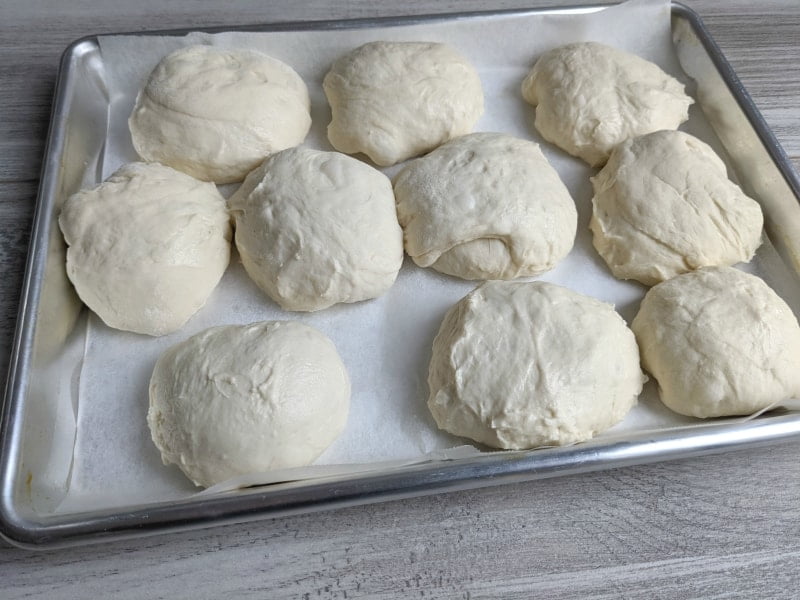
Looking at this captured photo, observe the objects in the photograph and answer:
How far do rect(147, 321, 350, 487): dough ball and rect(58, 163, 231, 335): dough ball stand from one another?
120mm

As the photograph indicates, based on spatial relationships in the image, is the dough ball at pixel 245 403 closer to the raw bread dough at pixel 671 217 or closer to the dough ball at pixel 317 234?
the dough ball at pixel 317 234

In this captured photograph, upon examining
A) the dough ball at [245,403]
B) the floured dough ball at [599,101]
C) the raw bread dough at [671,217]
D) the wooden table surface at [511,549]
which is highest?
the floured dough ball at [599,101]

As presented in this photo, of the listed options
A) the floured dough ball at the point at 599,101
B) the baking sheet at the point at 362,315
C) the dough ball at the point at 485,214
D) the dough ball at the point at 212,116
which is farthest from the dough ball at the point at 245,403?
the floured dough ball at the point at 599,101

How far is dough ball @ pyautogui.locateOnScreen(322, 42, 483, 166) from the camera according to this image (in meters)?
1.48

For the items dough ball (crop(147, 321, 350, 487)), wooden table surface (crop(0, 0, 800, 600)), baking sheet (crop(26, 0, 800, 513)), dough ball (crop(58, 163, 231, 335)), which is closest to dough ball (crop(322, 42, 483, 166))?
baking sheet (crop(26, 0, 800, 513))

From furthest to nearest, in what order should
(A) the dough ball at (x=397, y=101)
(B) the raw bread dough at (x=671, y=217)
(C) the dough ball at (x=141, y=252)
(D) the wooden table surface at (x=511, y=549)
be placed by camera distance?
(A) the dough ball at (x=397, y=101), (B) the raw bread dough at (x=671, y=217), (C) the dough ball at (x=141, y=252), (D) the wooden table surface at (x=511, y=549)

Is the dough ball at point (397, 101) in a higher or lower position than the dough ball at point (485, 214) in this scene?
higher

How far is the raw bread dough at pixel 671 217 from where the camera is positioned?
135cm

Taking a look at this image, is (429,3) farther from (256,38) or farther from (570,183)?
(570,183)

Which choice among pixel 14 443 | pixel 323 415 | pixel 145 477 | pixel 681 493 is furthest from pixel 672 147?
pixel 14 443

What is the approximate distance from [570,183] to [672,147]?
0.25 m

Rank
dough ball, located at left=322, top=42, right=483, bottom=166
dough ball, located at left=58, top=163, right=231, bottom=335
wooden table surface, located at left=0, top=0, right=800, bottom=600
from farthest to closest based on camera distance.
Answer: dough ball, located at left=322, top=42, right=483, bottom=166, dough ball, located at left=58, top=163, right=231, bottom=335, wooden table surface, located at left=0, top=0, right=800, bottom=600

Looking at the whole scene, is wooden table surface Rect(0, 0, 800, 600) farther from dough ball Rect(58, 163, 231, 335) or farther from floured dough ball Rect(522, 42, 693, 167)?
floured dough ball Rect(522, 42, 693, 167)

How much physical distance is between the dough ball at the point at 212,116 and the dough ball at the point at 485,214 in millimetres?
343
